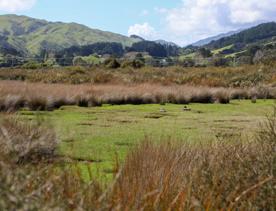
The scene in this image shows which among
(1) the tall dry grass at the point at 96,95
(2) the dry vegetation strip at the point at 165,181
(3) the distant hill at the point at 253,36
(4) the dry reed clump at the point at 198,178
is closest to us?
(2) the dry vegetation strip at the point at 165,181

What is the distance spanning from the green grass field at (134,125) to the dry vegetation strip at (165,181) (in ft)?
11.1

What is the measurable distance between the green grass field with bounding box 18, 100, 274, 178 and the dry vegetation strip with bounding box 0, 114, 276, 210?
11.1ft

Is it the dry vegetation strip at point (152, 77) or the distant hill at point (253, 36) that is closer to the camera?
the dry vegetation strip at point (152, 77)

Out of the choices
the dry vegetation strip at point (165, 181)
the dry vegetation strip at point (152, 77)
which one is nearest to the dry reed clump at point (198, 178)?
the dry vegetation strip at point (165, 181)

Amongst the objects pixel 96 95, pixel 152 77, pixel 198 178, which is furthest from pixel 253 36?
pixel 198 178

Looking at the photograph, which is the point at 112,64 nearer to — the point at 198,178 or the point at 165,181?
the point at 198,178

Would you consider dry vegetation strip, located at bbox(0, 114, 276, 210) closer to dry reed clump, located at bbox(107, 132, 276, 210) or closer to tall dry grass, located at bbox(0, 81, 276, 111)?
dry reed clump, located at bbox(107, 132, 276, 210)

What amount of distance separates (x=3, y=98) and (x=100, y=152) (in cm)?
737

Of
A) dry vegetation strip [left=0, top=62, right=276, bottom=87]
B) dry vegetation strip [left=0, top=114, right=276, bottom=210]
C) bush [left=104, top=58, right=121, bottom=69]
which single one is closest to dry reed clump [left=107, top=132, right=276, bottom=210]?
dry vegetation strip [left=0, top=114, right=276, bottom=210]

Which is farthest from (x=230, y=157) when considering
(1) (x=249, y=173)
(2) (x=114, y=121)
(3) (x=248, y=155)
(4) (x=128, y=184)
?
(2) (x=114, y=121)

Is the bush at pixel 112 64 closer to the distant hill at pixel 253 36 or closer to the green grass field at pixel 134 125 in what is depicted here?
the green grass field at pixel 134 125

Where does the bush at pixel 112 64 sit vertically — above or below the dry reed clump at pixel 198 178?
above

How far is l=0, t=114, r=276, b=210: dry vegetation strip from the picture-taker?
3.31m

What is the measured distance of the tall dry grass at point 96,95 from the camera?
18.5 m
